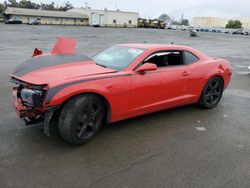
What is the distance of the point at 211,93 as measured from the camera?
17.6ft

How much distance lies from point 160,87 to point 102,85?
1.20 meters

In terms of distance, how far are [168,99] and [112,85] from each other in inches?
52.7

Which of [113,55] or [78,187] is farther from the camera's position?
[113,55]

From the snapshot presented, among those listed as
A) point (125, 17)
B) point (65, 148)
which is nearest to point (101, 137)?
point (65, 148)

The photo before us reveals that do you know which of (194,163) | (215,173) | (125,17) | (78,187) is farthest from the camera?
(125,17)

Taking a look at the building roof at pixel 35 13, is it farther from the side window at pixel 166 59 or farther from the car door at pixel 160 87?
the car door at pixel 160 87

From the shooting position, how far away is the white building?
8438cm

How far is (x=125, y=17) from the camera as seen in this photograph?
Answer: 288 feet

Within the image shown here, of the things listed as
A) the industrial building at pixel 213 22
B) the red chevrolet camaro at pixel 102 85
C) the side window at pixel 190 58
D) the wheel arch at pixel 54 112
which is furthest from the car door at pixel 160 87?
the industrial building at pixel 213 22

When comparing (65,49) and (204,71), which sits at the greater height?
(65,49)

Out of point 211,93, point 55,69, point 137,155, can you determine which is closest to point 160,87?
point 137,155

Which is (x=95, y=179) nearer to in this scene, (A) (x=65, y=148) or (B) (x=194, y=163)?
(A) (x=65, y=148)

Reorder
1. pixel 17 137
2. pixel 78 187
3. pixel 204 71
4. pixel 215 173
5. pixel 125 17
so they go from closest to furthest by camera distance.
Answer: pixel 78 187 → pixel 215 173 → pixel 17 137 → pixel 204 71 → pixel 125 17

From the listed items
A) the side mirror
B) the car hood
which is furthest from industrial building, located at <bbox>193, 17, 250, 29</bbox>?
the car hood
